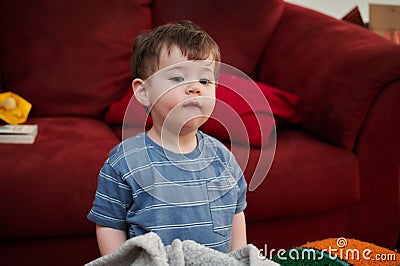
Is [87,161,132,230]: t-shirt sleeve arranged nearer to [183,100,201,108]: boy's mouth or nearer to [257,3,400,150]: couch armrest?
[183,100,201,108]: boy's mouth

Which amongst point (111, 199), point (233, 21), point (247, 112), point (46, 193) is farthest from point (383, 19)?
point (111, 199)

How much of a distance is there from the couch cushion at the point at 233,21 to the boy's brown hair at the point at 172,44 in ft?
4.45

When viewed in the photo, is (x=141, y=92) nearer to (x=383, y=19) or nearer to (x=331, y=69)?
(x=331, y=69)

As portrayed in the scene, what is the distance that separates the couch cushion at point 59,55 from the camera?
2.59m

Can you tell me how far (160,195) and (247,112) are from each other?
3.16 feet

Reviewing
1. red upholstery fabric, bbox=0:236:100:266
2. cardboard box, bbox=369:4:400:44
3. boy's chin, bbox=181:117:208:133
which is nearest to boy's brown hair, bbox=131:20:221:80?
boy's chin, bbox=181:117:208:133

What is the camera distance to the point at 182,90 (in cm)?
128

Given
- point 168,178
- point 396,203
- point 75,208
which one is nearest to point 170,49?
point 168,178

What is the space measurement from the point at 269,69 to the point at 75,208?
1061 mm

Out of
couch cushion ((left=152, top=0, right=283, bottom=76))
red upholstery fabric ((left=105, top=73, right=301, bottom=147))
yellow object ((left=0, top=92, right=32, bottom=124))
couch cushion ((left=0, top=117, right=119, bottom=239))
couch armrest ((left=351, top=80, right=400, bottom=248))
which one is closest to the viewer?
couch cushion ((left=0, top=117, right=119, bottom=239))

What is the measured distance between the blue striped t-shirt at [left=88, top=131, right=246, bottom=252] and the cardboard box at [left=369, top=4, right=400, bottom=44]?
2.02 metres

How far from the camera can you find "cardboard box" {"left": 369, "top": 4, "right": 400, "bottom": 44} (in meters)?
3.16

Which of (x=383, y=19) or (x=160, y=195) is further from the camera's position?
(x=383, y=19)

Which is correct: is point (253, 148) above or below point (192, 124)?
below
